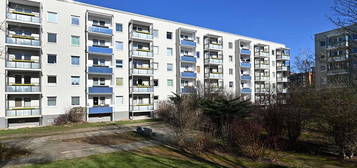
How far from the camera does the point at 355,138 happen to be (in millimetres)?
12789

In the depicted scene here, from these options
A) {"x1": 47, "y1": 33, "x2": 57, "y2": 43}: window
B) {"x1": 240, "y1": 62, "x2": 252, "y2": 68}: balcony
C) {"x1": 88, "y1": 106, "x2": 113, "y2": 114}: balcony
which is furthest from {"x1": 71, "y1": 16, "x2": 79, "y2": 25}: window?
{"x1": 240, "y1": 62, "x2": 252, "y2": 68}: balcony

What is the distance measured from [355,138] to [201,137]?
10.8 metres

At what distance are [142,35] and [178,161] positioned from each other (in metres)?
24.6

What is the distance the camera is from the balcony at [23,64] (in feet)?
70.8

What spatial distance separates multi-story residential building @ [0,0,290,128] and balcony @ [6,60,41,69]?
10 centimetres

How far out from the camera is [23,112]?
22.0 m

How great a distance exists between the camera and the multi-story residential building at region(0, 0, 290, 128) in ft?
73.6

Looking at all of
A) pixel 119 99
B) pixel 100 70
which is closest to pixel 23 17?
pixel 100 70

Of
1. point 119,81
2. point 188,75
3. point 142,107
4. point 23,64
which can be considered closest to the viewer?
point 23,64

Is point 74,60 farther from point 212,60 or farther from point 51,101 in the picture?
point 212,60

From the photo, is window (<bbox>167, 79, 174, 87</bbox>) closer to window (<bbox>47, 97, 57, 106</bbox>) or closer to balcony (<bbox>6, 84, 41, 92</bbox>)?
window (<bbox>47, 97, 57, 106</bbox>)

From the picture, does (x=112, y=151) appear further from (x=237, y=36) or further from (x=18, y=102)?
(x=237, y=36)

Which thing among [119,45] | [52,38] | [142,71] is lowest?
[142,71]

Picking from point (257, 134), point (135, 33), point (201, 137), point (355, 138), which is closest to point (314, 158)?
point (355, 138)
